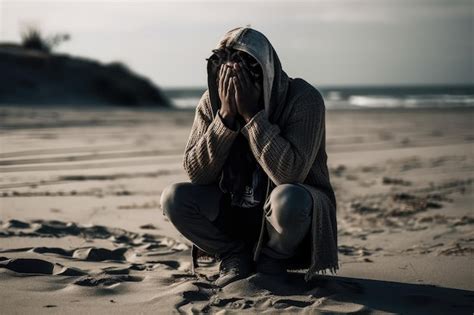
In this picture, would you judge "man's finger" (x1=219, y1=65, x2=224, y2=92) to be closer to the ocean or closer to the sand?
the sand

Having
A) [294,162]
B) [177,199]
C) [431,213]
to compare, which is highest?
[294,162]

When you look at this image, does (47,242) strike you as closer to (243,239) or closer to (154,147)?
(243,239)

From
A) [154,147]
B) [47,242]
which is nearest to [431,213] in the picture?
[47,242]

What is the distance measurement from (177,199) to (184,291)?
53 centimetres

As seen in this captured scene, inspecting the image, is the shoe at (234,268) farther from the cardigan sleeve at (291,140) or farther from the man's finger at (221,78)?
the man's finger at (221,78)

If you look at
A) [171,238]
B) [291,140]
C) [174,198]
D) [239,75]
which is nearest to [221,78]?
[239,75]

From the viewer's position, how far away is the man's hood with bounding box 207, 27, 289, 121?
3.29 m

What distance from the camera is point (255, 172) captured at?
3.55 meters

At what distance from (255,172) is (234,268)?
0.54 metres

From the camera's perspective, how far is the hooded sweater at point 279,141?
129 inches

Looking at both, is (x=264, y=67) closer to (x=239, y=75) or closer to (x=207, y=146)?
(x=239, y=75)

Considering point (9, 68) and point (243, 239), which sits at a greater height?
point (9, 68)

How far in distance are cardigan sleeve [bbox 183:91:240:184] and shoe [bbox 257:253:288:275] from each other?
0.52m

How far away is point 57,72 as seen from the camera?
76.9 ft
